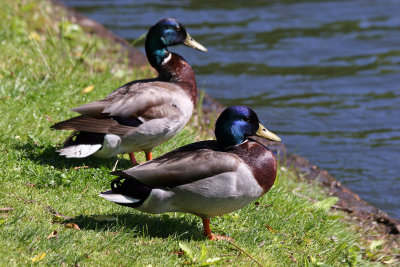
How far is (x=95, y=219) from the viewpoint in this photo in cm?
417

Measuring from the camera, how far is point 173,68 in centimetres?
574

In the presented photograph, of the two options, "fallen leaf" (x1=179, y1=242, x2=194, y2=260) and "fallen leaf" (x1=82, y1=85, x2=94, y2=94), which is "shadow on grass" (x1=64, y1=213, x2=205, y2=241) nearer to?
"fallen leaf" (x1=179, y1=242, x2=194, y2=260)

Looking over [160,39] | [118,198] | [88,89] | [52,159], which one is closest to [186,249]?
[118,198]

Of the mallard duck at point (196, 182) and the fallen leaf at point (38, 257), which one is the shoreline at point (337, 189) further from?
the fallen leaf at point (38, 257)

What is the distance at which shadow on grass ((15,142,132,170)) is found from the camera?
503cm

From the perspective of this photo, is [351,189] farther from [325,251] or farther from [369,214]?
[325,251]

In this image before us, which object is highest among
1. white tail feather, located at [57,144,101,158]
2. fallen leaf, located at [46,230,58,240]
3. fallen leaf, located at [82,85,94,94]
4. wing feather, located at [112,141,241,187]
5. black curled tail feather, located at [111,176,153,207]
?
wing feather, located at [112,141,241,187]

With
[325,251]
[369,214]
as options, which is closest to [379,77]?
[369,214]

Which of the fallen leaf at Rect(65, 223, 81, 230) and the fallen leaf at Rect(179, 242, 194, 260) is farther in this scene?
the fallen leaf at Rect(65, 223, 81, 230)

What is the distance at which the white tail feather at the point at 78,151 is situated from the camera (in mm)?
4844

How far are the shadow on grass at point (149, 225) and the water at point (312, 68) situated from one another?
3.14m

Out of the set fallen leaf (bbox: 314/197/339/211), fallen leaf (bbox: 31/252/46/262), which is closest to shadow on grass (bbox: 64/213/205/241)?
fallen leaf (bbox: 31/252/46/262)

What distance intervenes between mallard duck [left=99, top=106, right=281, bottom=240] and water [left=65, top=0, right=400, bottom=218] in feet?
10.3

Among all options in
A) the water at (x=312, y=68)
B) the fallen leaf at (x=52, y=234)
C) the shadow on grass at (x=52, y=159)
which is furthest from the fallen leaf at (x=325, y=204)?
the fallen leaf at (x=52, y=234)
